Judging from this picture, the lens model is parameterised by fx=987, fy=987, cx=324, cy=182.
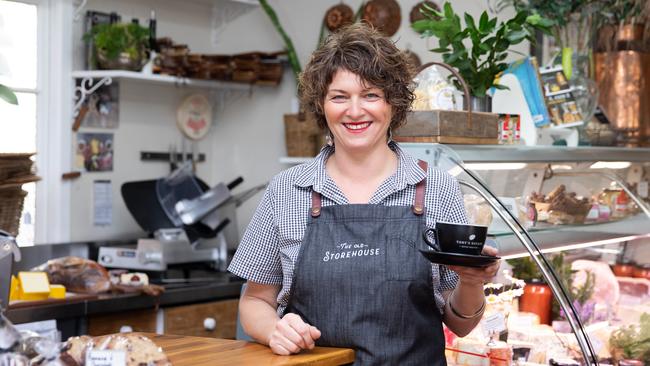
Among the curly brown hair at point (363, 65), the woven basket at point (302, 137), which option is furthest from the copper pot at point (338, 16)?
the curly brown hair at point (363, 65)

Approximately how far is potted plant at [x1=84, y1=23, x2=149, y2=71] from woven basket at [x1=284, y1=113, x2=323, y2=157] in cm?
84

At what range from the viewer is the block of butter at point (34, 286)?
362cm

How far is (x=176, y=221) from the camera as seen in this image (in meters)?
4.53

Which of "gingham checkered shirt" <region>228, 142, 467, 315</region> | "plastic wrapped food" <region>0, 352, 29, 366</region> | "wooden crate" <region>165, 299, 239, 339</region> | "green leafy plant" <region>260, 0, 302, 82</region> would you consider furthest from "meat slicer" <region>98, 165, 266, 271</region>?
"plastic wrapped food" <region>0, 352, 29, 366</region>

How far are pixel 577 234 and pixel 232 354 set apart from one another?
4.39 ft

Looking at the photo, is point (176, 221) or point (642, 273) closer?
point (642, 273)

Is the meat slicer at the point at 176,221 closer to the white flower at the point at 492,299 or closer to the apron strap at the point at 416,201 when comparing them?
the white flower at the point at 492,299

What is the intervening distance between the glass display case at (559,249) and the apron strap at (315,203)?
1.47 ft

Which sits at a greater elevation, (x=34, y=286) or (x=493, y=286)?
(x=493, y=286)

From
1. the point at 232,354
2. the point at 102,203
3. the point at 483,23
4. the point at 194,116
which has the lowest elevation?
the point at 232,354

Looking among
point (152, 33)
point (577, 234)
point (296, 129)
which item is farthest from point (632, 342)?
point (152, 33)

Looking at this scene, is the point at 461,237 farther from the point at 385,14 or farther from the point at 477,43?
the point at 385,14

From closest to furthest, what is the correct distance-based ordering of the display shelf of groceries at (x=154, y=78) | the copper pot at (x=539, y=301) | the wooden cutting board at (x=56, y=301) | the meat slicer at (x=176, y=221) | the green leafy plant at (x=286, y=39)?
the copper pot at (x=539, y=301) → the wooden cutting board at (x=56, y=301) → the meat slicer at (x=176, y=221) → the display shelf of groceries at (x=154, y=78) → the green leafy plant at (x=286, y=39)

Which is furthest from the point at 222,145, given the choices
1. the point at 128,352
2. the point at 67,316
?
the point at 128,352
